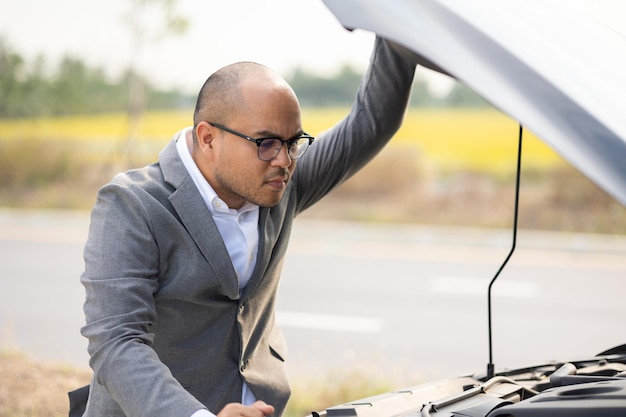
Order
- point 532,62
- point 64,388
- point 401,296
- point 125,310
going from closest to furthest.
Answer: point 532,62, point 125,310, point 64,388, point 401,296

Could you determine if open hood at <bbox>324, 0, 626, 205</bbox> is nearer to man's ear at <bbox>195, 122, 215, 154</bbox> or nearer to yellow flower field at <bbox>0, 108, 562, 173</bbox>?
man's ear at <bbox>195, 122, 215, 154</bbox>

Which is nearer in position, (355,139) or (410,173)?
(355,139)

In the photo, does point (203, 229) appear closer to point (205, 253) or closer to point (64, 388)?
point (205, 253)

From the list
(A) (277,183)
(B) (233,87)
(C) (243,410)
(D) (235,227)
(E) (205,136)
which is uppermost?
(B) (233,87)

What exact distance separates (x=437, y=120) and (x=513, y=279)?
6.56m

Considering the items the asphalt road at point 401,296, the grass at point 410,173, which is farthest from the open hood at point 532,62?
the grass at point 410,173

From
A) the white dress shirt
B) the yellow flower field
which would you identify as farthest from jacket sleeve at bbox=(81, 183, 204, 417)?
the yellow flower field

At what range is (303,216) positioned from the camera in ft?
43.2

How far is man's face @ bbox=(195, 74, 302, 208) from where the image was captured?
1.77 m

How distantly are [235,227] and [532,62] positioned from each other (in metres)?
0.97

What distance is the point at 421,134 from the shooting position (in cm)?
1462

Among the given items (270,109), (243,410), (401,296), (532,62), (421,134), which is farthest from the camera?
(421,134)

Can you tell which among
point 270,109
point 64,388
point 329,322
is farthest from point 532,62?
point 329,322

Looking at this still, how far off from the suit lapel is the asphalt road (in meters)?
2.97
